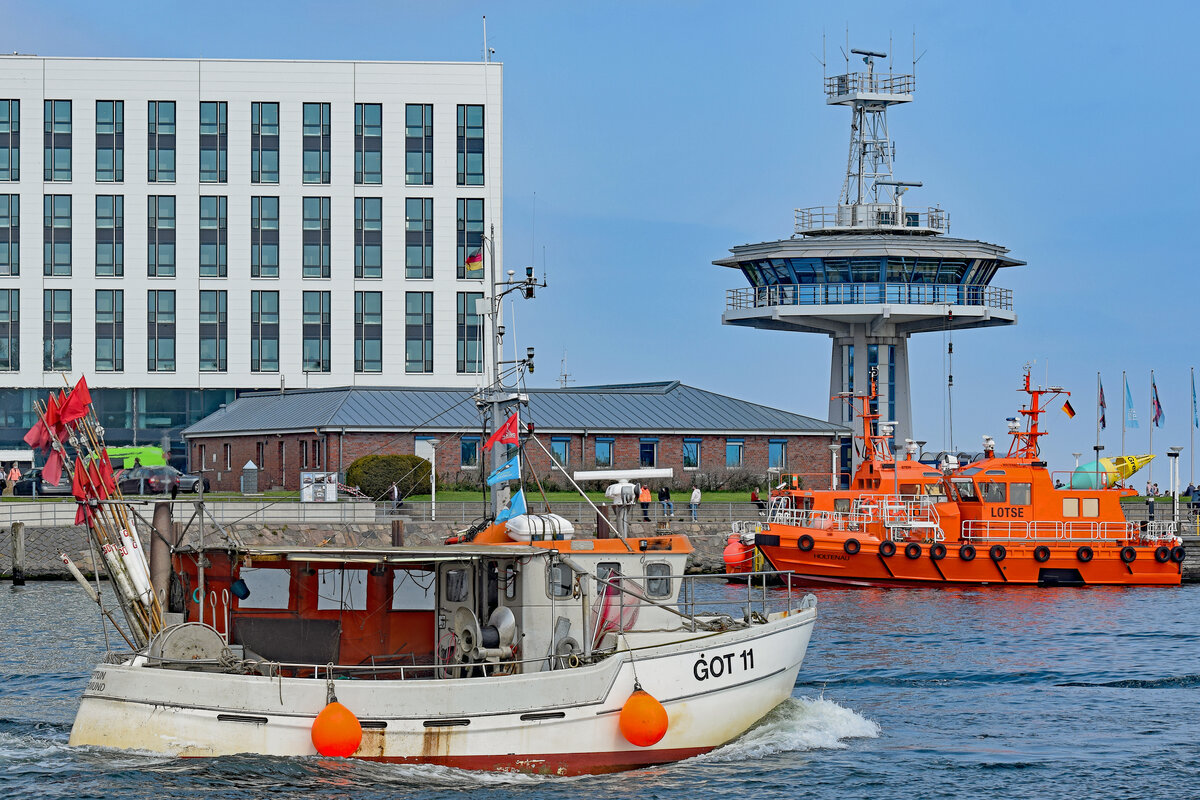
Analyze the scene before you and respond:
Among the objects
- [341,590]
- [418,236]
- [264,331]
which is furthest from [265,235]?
[341,590]

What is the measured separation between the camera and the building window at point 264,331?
88.0 meters

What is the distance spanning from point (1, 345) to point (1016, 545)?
58764 millimetres

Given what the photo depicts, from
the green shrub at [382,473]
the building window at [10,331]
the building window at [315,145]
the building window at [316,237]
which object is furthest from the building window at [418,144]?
the green shrub at [382,473]

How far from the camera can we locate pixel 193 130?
88.2 m

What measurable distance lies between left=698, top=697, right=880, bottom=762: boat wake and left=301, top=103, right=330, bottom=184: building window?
67.4 metres

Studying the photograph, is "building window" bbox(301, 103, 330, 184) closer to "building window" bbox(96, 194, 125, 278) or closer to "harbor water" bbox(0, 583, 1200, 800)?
"building window" bbox(96, 194, 125, 278)

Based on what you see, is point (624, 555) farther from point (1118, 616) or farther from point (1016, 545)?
point (1016, 545)

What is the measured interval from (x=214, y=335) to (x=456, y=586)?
68.6 metres

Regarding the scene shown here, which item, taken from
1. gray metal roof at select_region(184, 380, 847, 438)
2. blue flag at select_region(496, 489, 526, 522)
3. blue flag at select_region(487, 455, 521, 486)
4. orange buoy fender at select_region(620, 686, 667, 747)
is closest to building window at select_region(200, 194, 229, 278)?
gray metal roof at select_region(184, 380, 847, 438)

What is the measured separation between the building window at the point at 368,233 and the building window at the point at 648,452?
987 inches

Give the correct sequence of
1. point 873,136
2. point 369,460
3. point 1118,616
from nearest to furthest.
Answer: point 1118,616, point 369,460, point 873,136

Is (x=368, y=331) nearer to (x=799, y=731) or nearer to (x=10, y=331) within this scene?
(x=10, y=331)

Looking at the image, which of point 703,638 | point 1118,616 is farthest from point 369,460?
point 703,638

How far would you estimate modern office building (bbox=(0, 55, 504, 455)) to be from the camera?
87.6 meters
